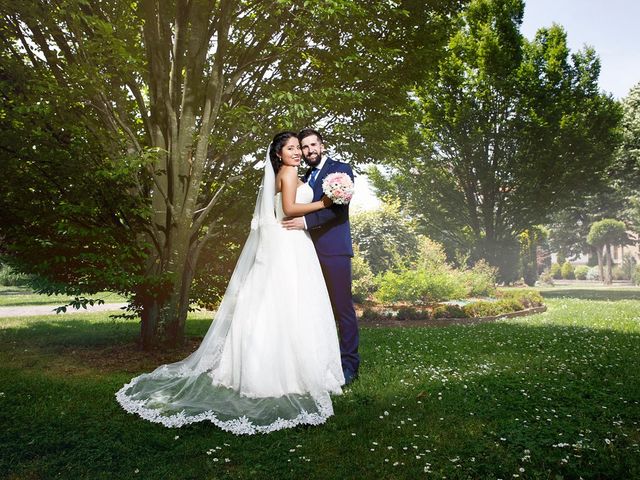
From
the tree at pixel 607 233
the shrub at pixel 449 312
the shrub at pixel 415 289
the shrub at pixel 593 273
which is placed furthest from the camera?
the shrub at pixel 593 273

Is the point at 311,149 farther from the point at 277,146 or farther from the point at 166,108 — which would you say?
the point at 166,108

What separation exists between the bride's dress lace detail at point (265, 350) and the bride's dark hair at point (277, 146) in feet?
0.40

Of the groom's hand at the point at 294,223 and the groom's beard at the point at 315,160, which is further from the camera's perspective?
the groom's beard at the point at 315,160

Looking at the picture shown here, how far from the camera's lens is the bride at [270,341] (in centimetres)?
435

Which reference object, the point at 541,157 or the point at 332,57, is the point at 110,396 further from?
the point at 541,157

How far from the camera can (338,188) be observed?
4750 mm

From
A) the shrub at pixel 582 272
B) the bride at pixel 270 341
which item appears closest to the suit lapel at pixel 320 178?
the bride at pixel 270 341

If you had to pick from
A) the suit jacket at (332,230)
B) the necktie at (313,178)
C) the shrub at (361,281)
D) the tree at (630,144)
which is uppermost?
the tree at (630,144)

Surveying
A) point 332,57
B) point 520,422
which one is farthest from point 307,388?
point 332,57

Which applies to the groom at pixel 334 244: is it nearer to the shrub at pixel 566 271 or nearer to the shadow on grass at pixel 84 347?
the shadow on grass at pixel 84 347

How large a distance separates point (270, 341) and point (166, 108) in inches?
210

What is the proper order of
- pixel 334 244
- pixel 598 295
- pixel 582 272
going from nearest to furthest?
pixel 334 244 → pixel 598 295 → pixel 582 272

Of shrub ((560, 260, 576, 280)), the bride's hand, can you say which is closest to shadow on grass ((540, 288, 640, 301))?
the bride's hand

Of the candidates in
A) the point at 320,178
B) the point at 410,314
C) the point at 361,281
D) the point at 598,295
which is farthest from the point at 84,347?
the point at 598,295
